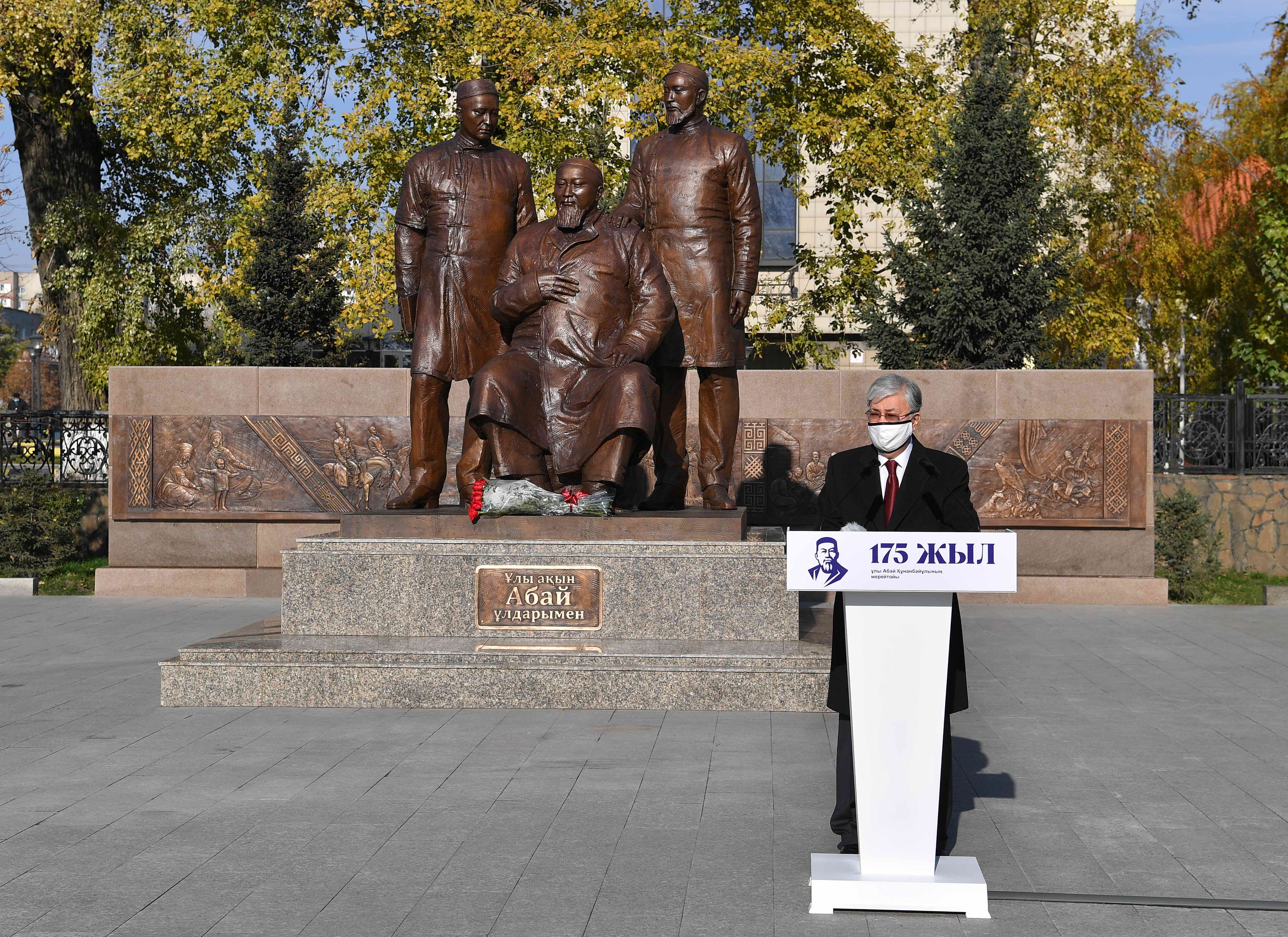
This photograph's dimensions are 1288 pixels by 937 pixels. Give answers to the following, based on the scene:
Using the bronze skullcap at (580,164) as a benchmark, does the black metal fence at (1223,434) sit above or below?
below

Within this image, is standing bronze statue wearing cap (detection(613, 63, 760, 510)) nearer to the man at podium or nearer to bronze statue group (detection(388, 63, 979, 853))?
bronze statue group (detection(388, 63, 979, 853))

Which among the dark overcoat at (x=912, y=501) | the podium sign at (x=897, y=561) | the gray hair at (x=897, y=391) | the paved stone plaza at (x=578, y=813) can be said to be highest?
the gray hair at (x=897, y=391)

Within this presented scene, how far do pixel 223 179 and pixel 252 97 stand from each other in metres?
3.47

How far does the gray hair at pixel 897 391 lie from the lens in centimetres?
470

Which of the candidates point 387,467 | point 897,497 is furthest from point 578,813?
point 387,467

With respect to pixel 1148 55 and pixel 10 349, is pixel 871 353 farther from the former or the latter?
pixel 10 349

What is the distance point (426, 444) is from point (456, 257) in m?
1.23

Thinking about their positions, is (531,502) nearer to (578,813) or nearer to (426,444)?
(426,444)

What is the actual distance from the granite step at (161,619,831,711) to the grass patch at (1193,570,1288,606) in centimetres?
681

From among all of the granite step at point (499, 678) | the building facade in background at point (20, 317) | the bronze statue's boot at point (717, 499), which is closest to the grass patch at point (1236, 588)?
the bronze statue's boot at point (717, 499)

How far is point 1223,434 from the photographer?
51.1 feet

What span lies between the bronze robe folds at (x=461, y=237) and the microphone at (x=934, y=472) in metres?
4.68

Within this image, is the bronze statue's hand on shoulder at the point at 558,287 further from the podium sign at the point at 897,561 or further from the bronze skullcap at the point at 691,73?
the podium sign at the point at 897,561

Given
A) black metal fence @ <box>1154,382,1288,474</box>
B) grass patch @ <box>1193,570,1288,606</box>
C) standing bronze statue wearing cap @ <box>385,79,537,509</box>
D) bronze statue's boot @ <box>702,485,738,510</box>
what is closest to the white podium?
bronze statue's boot @ <box>702,485,738,510</box>
